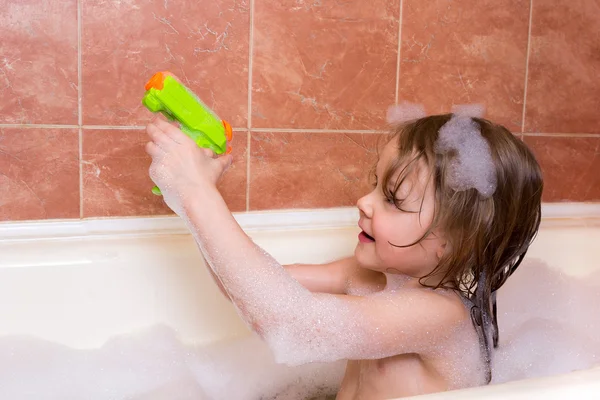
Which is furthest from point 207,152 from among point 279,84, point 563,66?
point 563,66

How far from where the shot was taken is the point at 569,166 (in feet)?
6.00

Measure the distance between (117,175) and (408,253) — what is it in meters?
0.66

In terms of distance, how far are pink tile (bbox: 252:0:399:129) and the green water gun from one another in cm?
59

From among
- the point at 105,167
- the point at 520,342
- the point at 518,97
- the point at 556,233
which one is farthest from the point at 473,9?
the point at 105,167

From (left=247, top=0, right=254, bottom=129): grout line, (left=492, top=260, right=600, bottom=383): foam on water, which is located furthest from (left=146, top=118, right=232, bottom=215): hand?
(left=492, top=260, right=600, bottom=383): foam on water

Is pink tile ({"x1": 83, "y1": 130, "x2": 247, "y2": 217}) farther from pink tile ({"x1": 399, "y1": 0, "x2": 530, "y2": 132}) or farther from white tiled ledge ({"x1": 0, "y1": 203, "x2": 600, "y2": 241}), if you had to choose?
pink tile ({"x1": 399, "y1": 0, "x2": 530, "y2": 132})

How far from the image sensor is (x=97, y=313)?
1311mm

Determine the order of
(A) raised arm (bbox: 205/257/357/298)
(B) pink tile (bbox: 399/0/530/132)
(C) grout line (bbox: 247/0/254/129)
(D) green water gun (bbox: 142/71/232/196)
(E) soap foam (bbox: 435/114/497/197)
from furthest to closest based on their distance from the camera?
(B) pink tile (bbox: 399/0/530/132), (C) grout line (bbox: 247/0/254/129), (A) raised arm (bbox: 205/257/357/298), (E) soap foam (bbox: 435/114/497/197), (D) green water gun (bbox: 142/71/232/196)

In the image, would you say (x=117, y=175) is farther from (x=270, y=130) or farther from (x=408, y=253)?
(x=408, y=253)

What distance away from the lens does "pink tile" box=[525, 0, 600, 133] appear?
1733 mm

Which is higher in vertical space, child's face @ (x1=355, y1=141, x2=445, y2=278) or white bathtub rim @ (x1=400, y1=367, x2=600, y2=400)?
child's face @ (x1=355, y1=141, x2=445, y2=278)

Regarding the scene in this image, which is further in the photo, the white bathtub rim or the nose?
the nose

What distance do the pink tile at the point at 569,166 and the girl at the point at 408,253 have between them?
0.78 m

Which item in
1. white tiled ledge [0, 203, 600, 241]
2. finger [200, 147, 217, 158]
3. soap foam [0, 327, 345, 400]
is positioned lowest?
soap foam [0, 327, 345, 400]
